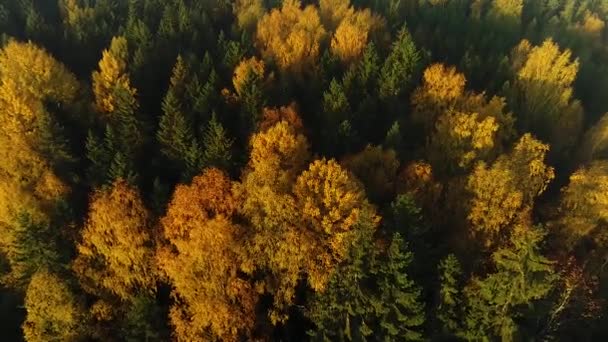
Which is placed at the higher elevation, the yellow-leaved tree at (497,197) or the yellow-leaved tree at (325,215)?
the yellow-leaved tree at (497,197)

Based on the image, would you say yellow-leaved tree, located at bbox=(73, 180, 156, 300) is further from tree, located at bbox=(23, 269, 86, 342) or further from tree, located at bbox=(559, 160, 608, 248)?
tree, located at bbox=(559, 160, 608, 248)

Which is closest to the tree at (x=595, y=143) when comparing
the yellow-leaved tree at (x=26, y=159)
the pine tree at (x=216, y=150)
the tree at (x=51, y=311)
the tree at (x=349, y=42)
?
the tree at (x=349, y=42)

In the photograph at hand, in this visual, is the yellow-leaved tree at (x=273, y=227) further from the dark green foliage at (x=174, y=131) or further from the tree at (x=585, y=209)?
the tree at (x=585, y=209)

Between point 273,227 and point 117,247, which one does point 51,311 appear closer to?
point 117,247

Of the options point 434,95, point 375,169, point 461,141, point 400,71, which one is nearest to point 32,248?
point 375,169

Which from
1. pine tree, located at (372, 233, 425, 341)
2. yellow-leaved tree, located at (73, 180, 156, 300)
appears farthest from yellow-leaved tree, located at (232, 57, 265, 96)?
pine tree, located at (372, 233, 425, 341)

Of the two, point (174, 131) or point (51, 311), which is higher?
point (174, 131)

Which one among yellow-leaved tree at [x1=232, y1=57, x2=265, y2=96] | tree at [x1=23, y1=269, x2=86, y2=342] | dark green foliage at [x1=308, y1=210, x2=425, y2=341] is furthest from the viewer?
yellow-leaved tree at [x1=232, y1=57, x2=265, y2=96]
